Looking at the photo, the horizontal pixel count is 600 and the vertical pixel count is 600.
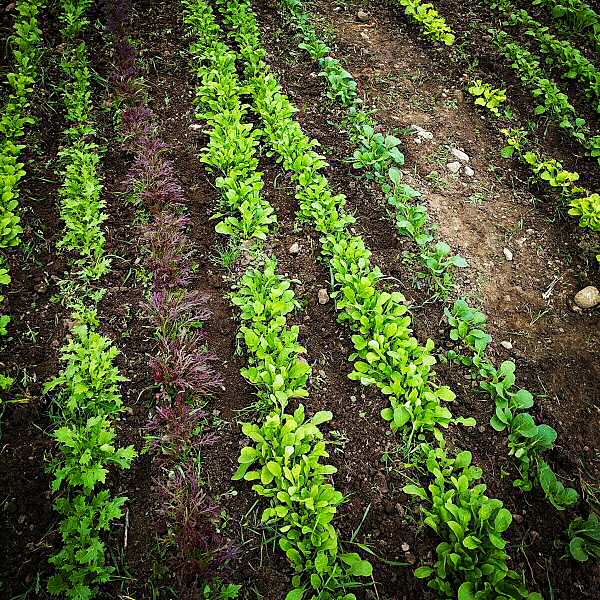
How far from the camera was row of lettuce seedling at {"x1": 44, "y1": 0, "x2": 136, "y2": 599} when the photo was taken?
2.51 metres

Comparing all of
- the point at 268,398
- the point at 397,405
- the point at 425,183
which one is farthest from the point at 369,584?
the point at 425,183

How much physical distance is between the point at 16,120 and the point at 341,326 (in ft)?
11.4

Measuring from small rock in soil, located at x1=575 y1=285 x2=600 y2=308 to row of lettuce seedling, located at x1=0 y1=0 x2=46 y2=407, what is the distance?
4.09 metres

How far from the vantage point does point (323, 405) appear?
10.7 ft

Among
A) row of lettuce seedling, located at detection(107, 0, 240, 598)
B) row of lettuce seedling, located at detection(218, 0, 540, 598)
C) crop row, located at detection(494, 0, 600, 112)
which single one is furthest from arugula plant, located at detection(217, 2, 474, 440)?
crop row, located at detection(494, 0, 600, 112)

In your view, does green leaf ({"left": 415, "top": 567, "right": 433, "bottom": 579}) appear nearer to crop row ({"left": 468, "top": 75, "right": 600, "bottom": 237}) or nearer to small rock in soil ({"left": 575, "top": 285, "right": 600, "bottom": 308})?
small rock in soil ({"left": 575, "top": 285, "right": 600, "bottom": 308})

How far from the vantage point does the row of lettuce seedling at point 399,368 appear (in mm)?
2473

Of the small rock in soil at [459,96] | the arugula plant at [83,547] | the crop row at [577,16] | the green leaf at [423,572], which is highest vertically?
the crop row at [577,16]

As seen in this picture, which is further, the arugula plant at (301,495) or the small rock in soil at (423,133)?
the small rock in soil at (423,133)

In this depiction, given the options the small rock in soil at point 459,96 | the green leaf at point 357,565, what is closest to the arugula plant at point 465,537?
the green leaf at point 357,565

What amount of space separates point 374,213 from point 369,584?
112 inches

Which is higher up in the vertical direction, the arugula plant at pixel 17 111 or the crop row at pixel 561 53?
the crop row at pixel 561 53

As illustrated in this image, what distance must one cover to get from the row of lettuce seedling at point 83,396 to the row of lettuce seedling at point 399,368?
1.58m

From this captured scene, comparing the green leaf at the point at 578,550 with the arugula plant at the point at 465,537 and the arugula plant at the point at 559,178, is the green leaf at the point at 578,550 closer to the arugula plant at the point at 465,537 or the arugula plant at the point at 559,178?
the arugula plant at the point at 465,537
